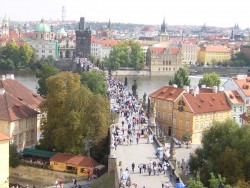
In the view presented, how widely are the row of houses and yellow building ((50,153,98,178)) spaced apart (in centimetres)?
1288

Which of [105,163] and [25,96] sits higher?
[25,96]

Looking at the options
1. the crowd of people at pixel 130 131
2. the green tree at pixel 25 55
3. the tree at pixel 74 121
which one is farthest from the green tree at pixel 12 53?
the tree at pixel 74 121

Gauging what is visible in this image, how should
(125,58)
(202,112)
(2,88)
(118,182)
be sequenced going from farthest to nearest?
(125,58) → (202,112) → (2,88) → (118,182)

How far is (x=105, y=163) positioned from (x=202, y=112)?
12622 mm

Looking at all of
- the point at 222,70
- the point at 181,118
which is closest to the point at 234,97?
the point at 181,118

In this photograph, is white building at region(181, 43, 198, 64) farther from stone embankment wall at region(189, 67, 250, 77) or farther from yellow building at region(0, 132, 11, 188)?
yellow building at region(0, 132, 11, 188)

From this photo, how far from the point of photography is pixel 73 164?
30.3m

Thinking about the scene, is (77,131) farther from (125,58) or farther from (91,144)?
(125,58)

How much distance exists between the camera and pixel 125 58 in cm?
10969

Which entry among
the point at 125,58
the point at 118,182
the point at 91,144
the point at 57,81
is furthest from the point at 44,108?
the point at 125,58

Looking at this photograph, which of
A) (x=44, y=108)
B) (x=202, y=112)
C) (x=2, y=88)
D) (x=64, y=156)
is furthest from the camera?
(x=202, y=112)

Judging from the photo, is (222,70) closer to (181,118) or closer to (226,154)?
(181,118)

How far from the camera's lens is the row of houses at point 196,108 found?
138 feet

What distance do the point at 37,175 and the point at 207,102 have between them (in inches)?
685
